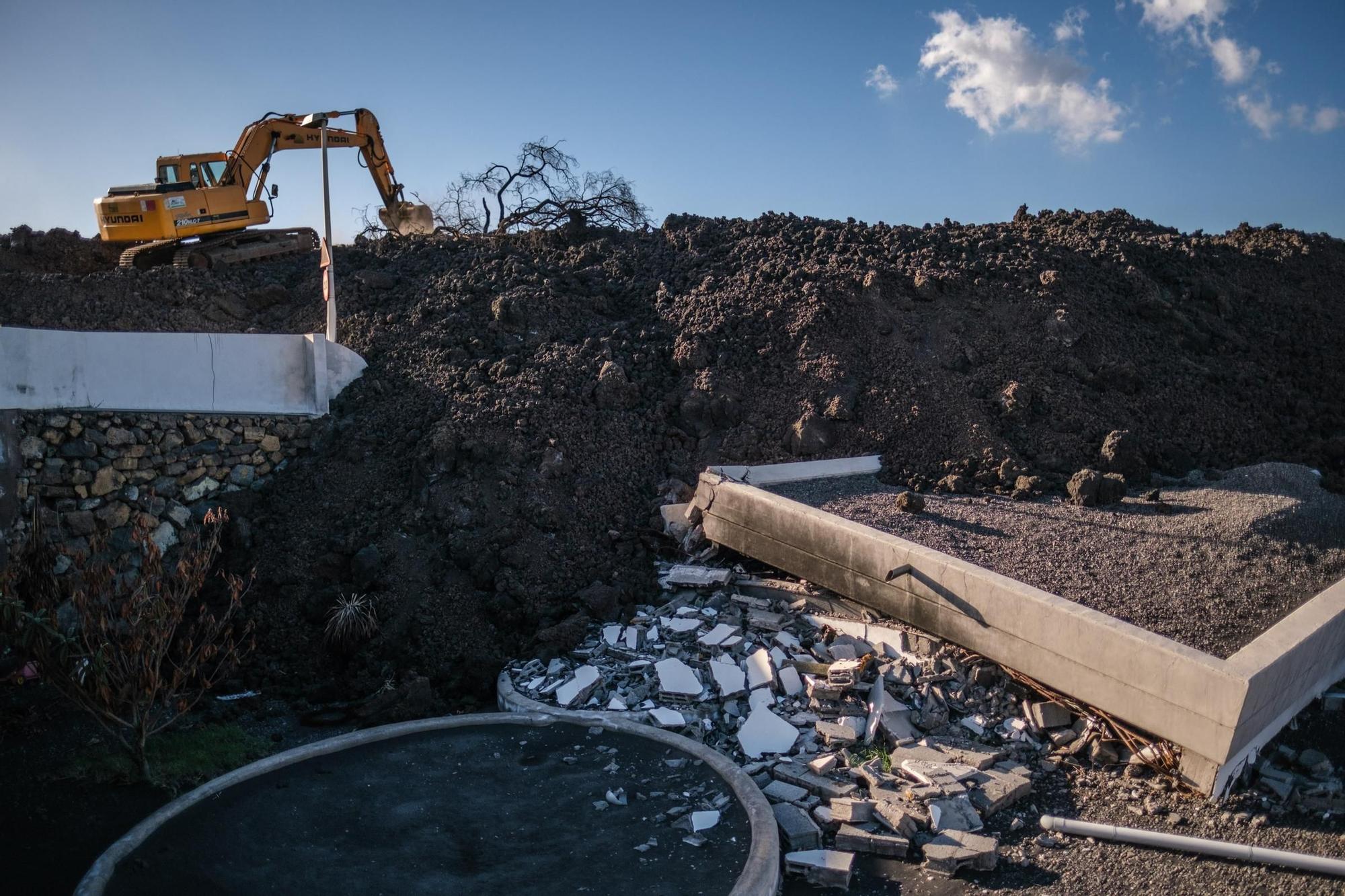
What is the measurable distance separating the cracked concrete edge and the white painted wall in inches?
186

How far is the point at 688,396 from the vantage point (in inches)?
417

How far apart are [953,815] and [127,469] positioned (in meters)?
8.16

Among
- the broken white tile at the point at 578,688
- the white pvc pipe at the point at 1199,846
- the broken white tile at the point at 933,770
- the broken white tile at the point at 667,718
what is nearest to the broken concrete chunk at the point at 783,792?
the broken white tile at the point at 933,770

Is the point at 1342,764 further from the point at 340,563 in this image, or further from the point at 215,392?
the point at 215,392

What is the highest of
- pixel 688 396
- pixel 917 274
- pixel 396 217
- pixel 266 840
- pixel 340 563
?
pixel 396 217

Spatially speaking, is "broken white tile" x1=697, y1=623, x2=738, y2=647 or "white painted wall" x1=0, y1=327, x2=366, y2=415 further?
"white painted wall" x1=0, y1=327, x2=366, y2=415

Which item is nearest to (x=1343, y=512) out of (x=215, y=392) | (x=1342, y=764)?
(x=1342, y=764)

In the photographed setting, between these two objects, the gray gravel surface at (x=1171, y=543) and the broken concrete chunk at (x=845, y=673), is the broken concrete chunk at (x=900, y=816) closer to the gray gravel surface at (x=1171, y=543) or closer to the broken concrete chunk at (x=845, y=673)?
the broken concrete chunk at (x=845, y=673)

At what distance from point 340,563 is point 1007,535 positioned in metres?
6.14

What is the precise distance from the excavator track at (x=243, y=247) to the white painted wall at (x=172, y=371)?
5.39m

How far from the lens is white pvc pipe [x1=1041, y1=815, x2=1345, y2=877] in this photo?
4.77 metres

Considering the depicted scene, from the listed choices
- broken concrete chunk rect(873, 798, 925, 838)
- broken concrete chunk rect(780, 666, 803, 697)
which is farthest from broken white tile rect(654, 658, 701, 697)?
broken concrete chunk rect(873, 798, 925, 838)

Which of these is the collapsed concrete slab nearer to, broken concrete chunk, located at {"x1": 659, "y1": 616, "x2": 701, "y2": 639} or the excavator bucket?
broken concrete chunk, located at {"x1": 659, "y1": 616, "x2": 701, "y2": 639}

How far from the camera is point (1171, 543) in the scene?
7.15 meters
